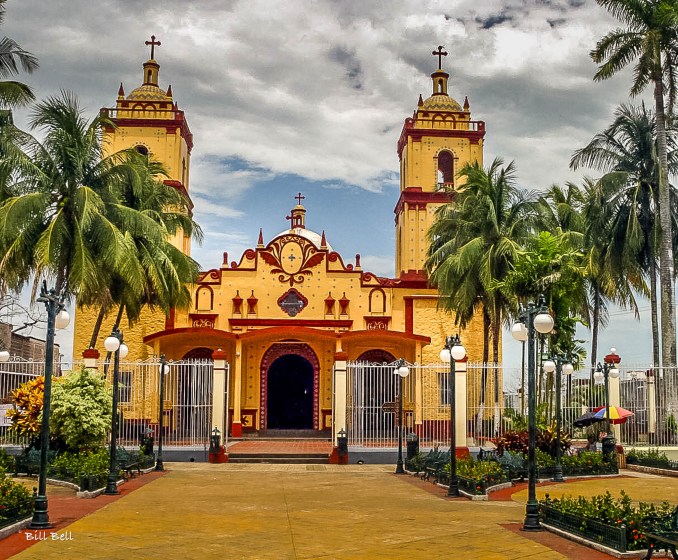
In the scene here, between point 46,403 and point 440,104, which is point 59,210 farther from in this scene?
point 440,104

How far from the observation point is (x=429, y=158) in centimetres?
3381

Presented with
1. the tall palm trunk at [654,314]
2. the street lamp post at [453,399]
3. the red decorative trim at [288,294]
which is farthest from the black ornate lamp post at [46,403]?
the tall palm trunk at [654,314]

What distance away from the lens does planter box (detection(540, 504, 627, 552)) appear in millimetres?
9516

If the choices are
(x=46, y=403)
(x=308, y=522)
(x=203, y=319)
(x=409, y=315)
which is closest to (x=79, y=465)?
(x=46, y=403)

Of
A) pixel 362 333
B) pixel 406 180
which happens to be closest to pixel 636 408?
pixel 362 333

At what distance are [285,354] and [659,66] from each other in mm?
16386

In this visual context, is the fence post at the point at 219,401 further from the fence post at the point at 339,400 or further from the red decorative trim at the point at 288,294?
the red decorative trim at the point at 288,294

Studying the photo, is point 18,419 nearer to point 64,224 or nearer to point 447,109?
point 64,224

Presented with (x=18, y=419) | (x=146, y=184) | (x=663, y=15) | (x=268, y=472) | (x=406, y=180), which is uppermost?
(x=663, y=15)

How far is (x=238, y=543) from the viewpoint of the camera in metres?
10.4

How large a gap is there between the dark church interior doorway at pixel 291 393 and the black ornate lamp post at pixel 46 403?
1960cm

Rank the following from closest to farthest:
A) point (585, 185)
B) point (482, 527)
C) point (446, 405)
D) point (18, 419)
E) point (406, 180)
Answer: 1. point (482, 527)
2. point (18, 419)
3. point (446, 405)
4. point (585, 185)
5. point (406, 180)

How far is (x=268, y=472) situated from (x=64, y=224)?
28.3 ft

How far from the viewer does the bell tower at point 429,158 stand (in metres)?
33.4
